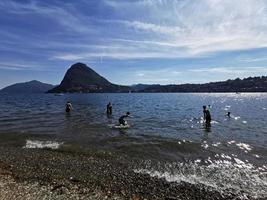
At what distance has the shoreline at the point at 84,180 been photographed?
1210cm

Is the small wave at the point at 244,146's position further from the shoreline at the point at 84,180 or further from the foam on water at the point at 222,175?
the shoreline at the point at 84,180

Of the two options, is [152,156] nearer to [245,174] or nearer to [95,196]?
[245,174]

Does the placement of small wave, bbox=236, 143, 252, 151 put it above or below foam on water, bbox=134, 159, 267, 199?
below

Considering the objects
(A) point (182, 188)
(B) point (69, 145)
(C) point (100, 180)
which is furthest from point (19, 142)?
(A) point (182, 188)

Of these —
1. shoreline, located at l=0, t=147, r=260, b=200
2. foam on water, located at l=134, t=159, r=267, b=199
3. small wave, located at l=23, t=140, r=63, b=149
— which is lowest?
small wave, located at l=23, t=140, r=63, b=149

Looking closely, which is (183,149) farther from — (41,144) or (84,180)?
(41,144)

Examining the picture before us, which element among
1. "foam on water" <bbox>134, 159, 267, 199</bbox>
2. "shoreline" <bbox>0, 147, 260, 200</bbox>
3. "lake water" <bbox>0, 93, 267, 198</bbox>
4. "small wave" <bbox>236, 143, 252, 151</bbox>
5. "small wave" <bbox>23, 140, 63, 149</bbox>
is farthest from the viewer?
"small wave" <bbox>23, 140, 63, 149</bbox>

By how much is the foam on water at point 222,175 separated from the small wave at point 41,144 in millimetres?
9137

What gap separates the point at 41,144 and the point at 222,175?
1503 cm

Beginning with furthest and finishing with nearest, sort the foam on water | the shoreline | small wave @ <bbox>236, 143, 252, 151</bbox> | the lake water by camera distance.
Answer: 1. small wave @ <bbox>236, 143, 252, 151</bbox>
2. the lake water
3. the foam on water
4. the shoreline

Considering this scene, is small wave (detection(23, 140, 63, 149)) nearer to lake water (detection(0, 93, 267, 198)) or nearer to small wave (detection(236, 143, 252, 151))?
lake water (detection(0, 93, 267, 198))

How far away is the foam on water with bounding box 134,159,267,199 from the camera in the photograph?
43.3 feet

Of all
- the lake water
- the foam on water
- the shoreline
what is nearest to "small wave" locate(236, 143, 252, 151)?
the lake water

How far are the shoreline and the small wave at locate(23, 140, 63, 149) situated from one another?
3.07 metres
